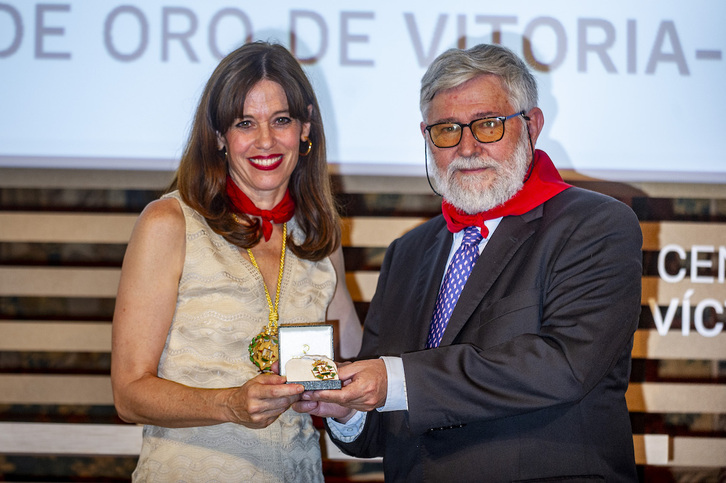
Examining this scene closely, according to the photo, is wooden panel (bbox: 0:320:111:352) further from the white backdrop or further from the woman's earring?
the woman's earring

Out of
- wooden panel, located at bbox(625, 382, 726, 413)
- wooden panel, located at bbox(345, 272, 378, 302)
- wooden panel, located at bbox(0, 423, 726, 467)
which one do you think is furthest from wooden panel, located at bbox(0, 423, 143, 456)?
wooden panel, located at bbox(625, 382, 726, 413)

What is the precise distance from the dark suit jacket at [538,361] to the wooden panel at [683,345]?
5.14 feet

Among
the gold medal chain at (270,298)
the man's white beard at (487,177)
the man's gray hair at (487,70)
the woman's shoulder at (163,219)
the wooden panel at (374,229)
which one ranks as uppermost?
the man's gray hair at (487,70)

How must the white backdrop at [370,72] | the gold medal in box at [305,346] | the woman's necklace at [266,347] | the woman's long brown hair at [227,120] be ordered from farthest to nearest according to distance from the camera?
the white backdrop at [370,72] → the woman's long brown hair at [227,120] → the woman's necklace at [266,347] → the gold medal in box at [305,346]

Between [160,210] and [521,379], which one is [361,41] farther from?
[521,379]

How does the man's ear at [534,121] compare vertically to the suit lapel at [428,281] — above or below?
above

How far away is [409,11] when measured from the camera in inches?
126

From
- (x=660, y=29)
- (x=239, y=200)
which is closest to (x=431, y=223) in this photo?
(x=239, y=200)

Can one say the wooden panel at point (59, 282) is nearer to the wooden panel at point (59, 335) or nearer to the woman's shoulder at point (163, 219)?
the wooden panel at point (59, 335)

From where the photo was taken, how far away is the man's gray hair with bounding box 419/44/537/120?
2131 millimetres

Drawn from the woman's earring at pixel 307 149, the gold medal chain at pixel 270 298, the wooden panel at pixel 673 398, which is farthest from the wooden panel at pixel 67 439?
the wooden panel at pixel 673 398

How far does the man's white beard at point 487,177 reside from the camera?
6.97ft

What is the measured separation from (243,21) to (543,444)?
2282 millimetres

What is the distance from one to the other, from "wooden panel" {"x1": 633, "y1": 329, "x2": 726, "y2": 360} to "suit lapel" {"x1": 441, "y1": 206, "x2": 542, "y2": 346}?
1.71m
